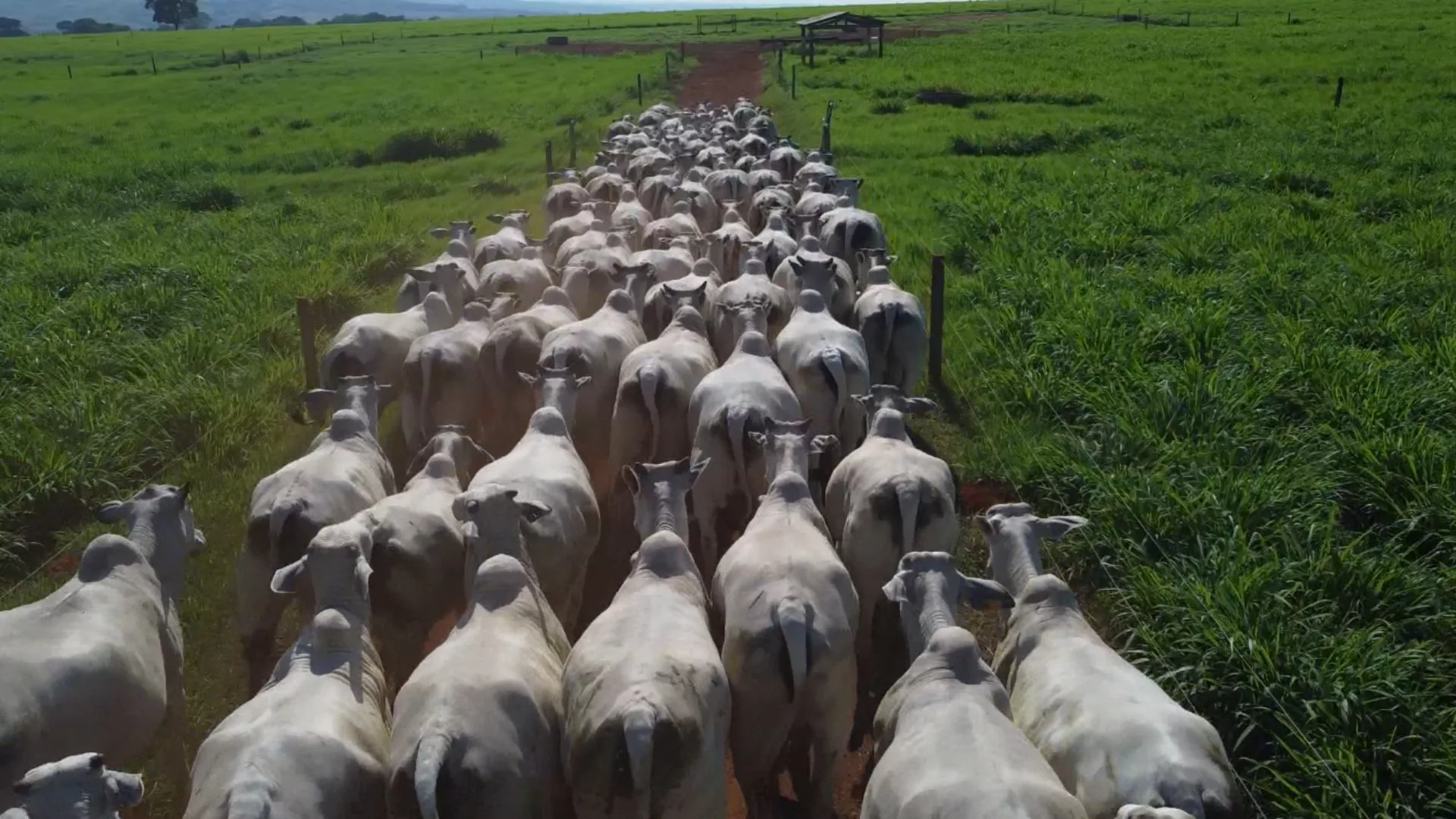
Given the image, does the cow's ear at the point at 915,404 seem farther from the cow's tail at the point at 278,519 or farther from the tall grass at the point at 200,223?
the tall grass at the point at 200,223

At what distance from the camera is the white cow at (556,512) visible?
5945mm

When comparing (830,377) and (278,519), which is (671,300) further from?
(278,519)

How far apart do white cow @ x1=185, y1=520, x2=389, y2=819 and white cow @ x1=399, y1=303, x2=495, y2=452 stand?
282cm

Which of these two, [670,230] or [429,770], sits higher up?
[670,230]

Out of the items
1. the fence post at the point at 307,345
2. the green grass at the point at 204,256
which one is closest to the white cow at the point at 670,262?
the fence post at the point at 307,345

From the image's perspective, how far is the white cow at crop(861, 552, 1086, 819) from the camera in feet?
11.5

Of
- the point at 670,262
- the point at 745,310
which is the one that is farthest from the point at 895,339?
the point at 670,262

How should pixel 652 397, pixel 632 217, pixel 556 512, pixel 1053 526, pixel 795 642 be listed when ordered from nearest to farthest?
pixel 795 642 → pixel 1053 526 → pixel 556 512 → pixel 652 397 → pixel 632 217

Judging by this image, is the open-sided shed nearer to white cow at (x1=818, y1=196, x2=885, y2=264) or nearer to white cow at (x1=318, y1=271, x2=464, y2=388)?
white cow at (x1=818, y1=196, x2=885, y2=264)

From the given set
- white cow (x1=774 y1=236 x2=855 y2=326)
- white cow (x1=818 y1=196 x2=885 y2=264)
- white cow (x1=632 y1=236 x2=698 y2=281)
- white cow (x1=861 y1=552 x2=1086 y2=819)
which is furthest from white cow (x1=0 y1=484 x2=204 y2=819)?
white cow (x1=818 y1=196 x2=885 y2=264)

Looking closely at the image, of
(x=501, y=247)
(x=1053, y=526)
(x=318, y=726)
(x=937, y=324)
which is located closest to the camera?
(x=318, y=726)

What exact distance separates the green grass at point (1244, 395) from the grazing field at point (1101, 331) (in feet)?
0.10

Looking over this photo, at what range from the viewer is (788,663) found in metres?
4.66

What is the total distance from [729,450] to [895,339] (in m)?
2.64
